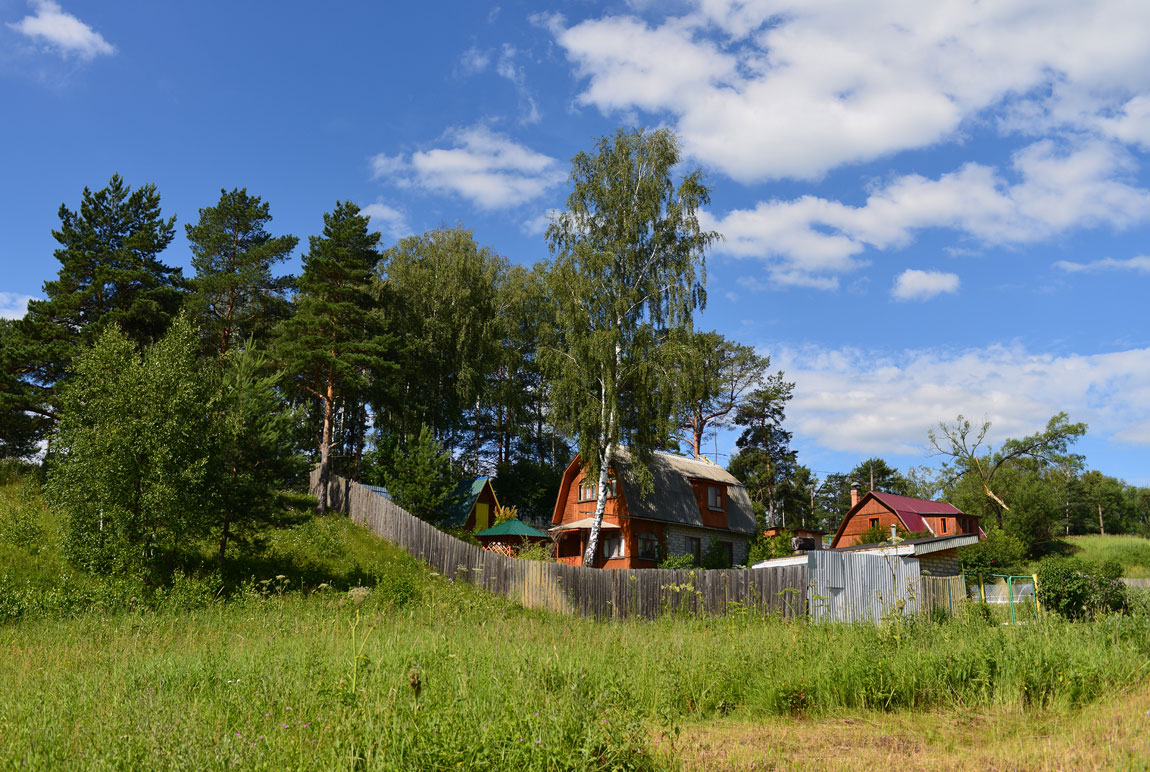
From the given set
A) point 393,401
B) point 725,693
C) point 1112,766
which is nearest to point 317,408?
point 393,401

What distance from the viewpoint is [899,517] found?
3894 centimetres

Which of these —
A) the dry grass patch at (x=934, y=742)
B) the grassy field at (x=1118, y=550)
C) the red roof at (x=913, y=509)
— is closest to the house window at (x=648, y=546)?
the red roof at (x=913, y=509)

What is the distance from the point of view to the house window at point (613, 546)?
100ft

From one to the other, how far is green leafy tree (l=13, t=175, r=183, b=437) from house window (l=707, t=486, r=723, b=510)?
2479cm

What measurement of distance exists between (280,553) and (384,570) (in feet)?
10.7

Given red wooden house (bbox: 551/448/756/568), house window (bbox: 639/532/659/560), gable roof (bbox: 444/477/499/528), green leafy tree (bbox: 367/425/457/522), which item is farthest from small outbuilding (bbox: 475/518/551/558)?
house window (bbox: 639/532/659/560)

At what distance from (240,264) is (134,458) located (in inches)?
888

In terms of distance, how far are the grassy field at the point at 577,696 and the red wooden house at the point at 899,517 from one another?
32802 mm

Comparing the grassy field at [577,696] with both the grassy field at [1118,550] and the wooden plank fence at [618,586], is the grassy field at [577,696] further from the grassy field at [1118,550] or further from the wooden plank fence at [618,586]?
the grassy field at [1118,550]

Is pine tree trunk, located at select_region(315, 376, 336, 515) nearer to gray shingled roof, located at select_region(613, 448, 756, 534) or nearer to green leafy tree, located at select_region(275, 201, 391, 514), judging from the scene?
green leafy tree, located at select_region(275, 201, 391, 514)

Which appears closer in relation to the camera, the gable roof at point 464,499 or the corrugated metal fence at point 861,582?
the corrugated metal fence at point 861,582

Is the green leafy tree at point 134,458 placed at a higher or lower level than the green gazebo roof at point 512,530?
higher

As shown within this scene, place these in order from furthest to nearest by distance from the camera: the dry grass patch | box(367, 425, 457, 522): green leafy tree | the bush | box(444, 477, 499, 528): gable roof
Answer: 1. box(444, 477, 499, 528): gable roof
2. box(367, 425, 457, 522): green leafy tree
3. the bush
4. the dry grass patch

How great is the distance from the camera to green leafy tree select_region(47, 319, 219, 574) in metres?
16.6
